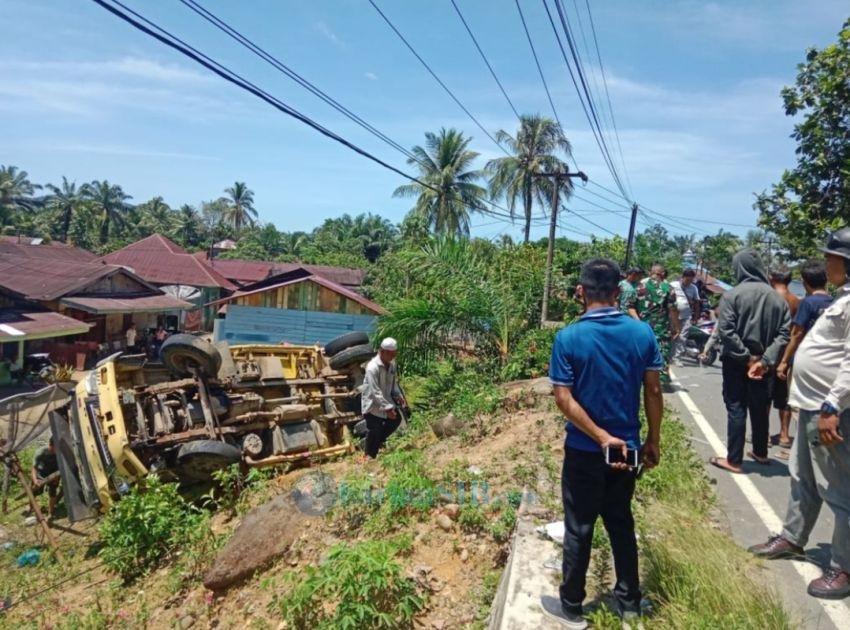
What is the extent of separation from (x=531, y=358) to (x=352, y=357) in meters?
3.20

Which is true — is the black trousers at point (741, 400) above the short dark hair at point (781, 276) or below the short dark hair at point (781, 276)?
below

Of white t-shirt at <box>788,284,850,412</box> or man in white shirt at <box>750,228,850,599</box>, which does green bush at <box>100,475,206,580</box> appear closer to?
man in white shirt at <box>750,228,850,599</box>

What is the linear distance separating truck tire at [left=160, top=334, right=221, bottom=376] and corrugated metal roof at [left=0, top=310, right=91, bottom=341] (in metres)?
13.0

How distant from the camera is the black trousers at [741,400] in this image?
15.4ft

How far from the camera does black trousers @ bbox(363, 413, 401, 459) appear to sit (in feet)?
24.0

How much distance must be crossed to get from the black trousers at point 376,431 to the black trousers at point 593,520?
4780mm

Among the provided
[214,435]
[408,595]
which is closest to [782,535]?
[408,595]

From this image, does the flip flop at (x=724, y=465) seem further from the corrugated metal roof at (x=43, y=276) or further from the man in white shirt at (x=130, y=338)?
the man in white shirt at (x=130, y=338)

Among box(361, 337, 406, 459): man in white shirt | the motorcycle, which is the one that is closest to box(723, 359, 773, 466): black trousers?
box(361, 337, 406, 459): man in white shirt

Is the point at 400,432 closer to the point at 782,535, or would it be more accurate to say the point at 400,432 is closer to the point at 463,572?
the point at 463,572

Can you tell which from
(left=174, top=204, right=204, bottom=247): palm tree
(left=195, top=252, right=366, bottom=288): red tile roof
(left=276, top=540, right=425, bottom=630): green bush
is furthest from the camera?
(left=174, top=204, right=204, bottom=247): palm tree

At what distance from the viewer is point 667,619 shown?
265 centimetres

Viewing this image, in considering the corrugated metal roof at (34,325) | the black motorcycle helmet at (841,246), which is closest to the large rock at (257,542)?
the black motorcycle helmet at (841,246)

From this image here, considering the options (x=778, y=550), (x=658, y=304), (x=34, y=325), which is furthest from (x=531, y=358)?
(x=34, y=325)
